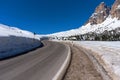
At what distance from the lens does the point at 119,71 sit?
10.2 meters

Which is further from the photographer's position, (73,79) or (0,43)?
(0,43)

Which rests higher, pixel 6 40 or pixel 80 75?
pixel 6 40

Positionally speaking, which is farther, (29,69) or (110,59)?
(110,59)

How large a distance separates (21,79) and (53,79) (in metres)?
1.42

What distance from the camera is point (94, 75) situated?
36.6 ft

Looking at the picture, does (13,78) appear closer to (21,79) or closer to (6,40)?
(21,79)

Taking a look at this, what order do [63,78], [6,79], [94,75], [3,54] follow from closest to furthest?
[6,79] → [63,78] → [94,75] → [3,54]

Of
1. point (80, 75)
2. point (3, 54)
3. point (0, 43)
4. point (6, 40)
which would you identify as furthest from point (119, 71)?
point (6, 40)

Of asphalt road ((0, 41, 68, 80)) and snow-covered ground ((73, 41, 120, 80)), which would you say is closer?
asphalt road ((0, 41, 68, 80))

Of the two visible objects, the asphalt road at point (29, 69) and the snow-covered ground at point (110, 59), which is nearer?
the asphalt road at point (29, 69)

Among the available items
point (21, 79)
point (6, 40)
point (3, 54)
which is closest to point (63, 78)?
point (21, 79)

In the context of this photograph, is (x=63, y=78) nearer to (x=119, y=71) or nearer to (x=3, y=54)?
(x=119, y=71)

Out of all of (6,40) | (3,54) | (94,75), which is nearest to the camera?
(94,75)

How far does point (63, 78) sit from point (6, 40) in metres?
16.3
